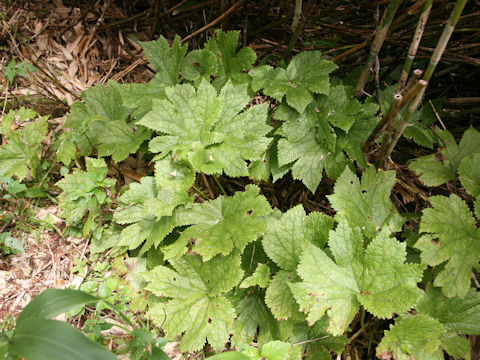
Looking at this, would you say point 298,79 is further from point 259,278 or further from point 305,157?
point 259,278

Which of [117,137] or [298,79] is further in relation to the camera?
[117,137]

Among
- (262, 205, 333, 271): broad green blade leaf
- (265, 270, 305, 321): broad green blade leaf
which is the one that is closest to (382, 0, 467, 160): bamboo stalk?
(262, 205, 333, 271): broad green blade leaf

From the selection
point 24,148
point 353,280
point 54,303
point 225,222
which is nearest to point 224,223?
point 225,222

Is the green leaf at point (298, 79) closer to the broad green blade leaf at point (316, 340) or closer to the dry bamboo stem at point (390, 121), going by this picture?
the dry bamboo stem at point (390, 121)

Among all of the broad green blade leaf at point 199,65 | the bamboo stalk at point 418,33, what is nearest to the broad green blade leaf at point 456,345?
the bamboo stalk at point 418,33

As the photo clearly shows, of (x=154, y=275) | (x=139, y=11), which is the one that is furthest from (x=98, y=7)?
(x=154, y=275)

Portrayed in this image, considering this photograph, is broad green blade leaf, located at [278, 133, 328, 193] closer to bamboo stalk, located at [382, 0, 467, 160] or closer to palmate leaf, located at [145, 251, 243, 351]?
bamboo stalk, located at [382, 0, 467, 160]
